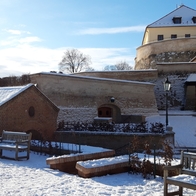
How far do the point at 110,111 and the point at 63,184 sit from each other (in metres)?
18.9

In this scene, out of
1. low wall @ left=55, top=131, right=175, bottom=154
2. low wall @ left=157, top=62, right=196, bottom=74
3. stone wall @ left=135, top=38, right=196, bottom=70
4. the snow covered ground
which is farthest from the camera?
stone wall @ left=135, top=38, right=196, bottom=70

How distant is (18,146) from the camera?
1113 centimetres

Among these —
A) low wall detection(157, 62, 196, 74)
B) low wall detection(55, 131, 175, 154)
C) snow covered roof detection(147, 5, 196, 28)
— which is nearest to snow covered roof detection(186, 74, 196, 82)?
low wall detection(157, 62, 196, 74)

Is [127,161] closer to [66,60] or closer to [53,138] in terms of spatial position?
[53,138]

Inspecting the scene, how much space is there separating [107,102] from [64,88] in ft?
13.8

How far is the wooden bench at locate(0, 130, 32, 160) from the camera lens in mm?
10773

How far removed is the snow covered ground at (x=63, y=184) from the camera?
6387mm

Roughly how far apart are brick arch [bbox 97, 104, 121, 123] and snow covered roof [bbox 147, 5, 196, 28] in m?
Answer: 20.4

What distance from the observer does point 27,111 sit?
15.2 m

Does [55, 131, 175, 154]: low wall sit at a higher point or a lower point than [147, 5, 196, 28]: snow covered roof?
lower

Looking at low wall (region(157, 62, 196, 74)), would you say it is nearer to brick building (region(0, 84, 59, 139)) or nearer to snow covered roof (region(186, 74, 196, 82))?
snow covered roof (region(186, 74, 196, 82))

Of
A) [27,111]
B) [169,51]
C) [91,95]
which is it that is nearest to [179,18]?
[169,51]

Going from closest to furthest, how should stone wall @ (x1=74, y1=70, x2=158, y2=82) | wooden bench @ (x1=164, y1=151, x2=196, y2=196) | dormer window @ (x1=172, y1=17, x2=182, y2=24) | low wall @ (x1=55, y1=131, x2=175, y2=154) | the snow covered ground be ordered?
wooden bench @ (x1=164, y1=151, x2=196, y2=196) → the snow covered ground → low wall @ (x1=55, y1=131, x2=175, y2=154) → stone wall @ (x1=74, y1=70, x2=158, y2=82) → dormer window @ (x1=172, y1=17, x2=182, y2=24)

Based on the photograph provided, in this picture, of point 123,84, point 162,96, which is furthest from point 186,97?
point 123,84
